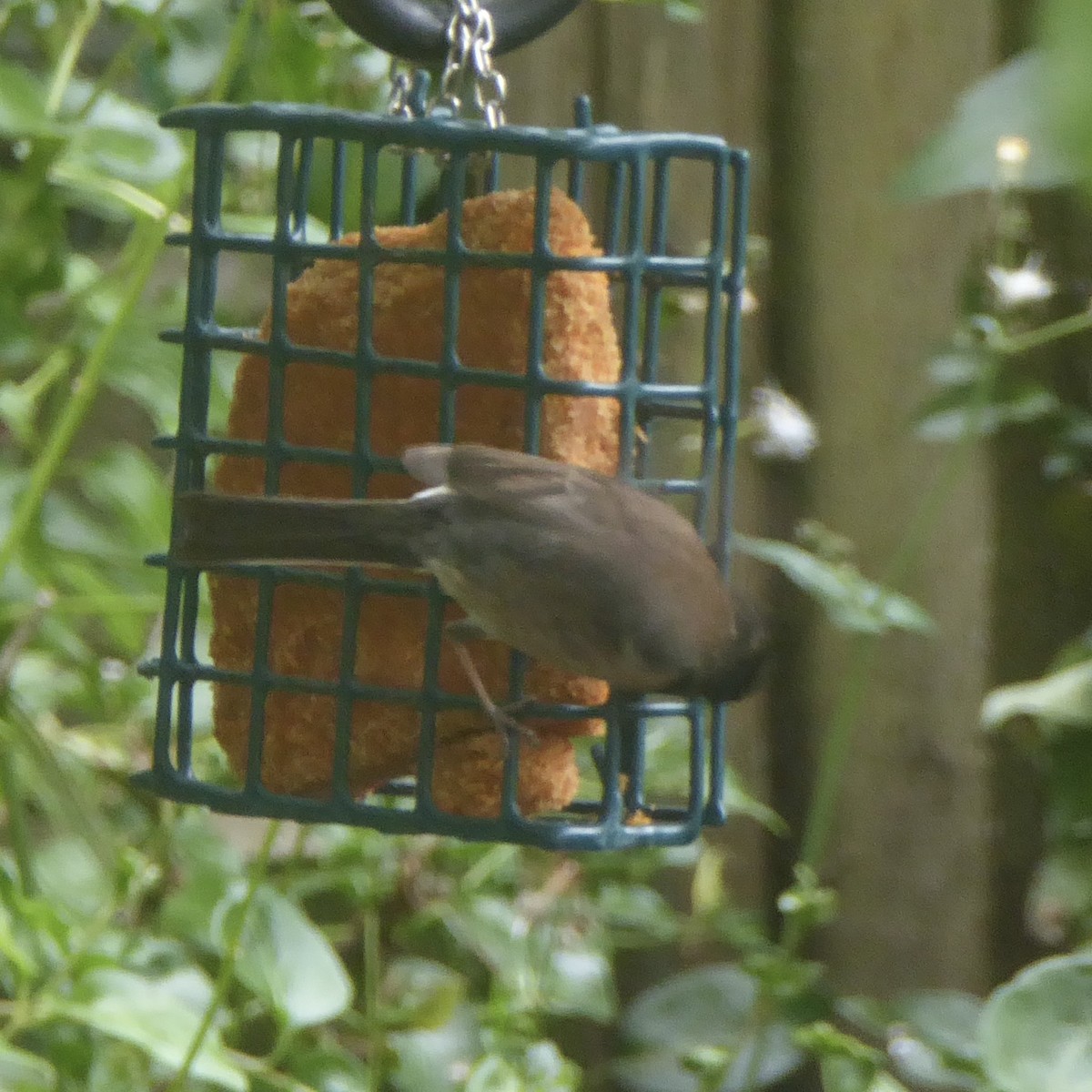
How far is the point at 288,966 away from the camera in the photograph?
167cm

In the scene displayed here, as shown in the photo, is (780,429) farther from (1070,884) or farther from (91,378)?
(91,378)

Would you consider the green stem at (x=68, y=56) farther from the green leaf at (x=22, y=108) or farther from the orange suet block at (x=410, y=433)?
the orange suet block at (x=410, y=433)

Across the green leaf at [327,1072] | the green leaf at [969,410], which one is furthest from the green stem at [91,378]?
the green leaf at [969,410]

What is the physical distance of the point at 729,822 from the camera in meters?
2.48

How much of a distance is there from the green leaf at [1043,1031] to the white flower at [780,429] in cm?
80

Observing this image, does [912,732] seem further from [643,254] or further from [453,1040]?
[643,254]

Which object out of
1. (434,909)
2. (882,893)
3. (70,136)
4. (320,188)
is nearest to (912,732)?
(882,893)

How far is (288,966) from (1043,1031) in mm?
741

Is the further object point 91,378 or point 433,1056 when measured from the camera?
point 433,1056

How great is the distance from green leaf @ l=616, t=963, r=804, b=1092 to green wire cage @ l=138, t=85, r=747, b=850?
797 mm

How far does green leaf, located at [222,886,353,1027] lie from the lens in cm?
164

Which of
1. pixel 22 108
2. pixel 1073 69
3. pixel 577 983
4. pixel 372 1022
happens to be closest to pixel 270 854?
pixel 372 1022

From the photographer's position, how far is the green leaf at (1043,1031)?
1656 millimetres

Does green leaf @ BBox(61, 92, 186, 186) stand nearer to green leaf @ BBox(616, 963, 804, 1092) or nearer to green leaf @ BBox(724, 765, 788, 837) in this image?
green leaf @ BBox(724, 765, 788, 837)
